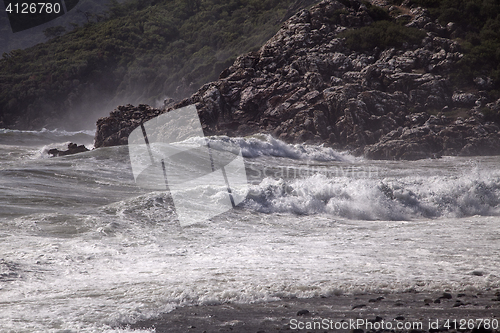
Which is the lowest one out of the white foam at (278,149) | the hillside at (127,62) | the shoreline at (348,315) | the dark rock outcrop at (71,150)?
the shoreline at (348,315)

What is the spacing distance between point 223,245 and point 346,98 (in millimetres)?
17964

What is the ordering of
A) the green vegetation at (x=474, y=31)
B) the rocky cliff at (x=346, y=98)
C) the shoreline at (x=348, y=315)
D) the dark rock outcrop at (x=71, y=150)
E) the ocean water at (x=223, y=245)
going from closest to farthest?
the shoreline at (x=348, y=315) < the ocean water at (x=223, y=245) < the dark rock outcrop at (x=71, y=150) < the rocky cliff at (x=346, y=98) < the green vegetation at (x=474, y=31)

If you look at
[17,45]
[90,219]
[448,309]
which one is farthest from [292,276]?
[17,45]

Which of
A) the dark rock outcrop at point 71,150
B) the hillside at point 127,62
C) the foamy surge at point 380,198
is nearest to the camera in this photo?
the foamy surge at point 380,198

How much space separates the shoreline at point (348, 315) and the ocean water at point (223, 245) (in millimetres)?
192

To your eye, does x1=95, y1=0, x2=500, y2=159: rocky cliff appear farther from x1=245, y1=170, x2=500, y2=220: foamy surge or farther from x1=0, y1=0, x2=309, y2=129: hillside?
x1=0, y1=0, x2=309, y2=129: hillside

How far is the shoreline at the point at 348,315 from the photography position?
3.56 metres

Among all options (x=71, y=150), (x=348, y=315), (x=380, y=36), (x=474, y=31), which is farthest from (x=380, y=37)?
(x=348, y=315)

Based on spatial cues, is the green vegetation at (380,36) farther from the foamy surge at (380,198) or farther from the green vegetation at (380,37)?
the foamy surge at (380,198)

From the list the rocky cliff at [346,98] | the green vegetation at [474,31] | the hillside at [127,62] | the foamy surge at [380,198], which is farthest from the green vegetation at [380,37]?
the hillside at [127,62]

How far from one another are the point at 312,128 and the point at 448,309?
62.9 ft

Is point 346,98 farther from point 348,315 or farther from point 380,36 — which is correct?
point 348,315

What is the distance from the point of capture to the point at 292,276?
4.94 metres

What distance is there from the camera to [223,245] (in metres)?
6.56
